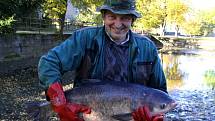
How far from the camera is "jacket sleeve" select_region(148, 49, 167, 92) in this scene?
4437 millimetres

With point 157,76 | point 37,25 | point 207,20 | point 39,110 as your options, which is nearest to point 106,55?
point 157,76

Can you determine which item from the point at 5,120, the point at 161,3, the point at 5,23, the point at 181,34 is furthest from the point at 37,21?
the point at 181,34

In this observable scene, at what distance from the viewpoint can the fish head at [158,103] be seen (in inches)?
157

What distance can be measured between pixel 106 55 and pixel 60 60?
43cm

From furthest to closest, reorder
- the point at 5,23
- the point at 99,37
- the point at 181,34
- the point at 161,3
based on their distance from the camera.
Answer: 1. the point at 181,34
2. the point at 161,3
3. the point at 5,23
4. the point at 99,37

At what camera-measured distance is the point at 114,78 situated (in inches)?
169

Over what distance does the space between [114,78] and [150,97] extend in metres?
0.45

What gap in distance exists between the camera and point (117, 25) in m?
4.12

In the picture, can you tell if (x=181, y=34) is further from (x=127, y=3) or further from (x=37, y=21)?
(x=127, y=3)

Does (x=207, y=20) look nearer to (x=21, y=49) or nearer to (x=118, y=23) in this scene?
(x=21, y=49)

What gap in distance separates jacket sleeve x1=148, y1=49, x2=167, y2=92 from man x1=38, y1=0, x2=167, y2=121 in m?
0.04

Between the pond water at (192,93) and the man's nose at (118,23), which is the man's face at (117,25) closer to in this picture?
the man's nose at (118,23)

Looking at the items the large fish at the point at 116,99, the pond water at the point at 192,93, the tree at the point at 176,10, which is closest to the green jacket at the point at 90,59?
the large fish at the point at 116,99

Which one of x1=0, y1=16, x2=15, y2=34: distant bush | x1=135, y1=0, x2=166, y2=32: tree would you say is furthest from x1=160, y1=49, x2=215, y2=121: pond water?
x1=135, y1=0, x2=166, y2=32: tree
